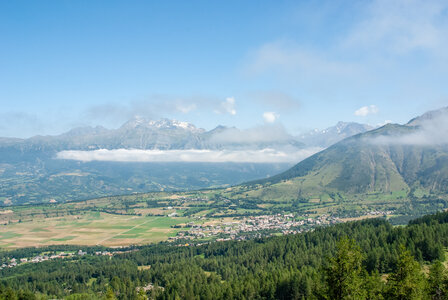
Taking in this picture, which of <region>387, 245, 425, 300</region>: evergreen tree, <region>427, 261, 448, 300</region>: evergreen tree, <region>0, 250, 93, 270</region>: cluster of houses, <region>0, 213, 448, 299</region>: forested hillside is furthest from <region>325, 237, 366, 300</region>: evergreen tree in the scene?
<region>0, 250, 93, 270</region>: cluster of houses

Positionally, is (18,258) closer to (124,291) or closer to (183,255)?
(183,255)

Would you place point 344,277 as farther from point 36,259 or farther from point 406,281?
point 36,259

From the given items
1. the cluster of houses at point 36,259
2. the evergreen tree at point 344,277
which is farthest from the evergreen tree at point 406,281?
the cluster of houses at point 36,259

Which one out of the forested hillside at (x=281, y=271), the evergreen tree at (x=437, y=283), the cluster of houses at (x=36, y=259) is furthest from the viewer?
the cluster of houses at (x=36, y=259)

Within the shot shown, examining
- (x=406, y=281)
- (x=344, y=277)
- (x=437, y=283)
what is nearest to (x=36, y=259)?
(x=437, y=283)

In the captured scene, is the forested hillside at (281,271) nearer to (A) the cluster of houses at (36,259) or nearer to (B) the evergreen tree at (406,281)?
(B) the evergreen tree at (406,281)

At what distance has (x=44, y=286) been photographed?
118m

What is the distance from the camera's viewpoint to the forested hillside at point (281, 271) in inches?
1569

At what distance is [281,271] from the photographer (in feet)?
322

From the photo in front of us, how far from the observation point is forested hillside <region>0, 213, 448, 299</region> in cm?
3984

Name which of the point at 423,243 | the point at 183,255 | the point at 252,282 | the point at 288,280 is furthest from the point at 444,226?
the point at 183,255

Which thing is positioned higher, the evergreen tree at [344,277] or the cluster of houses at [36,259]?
the evergreen tree at [344,277]

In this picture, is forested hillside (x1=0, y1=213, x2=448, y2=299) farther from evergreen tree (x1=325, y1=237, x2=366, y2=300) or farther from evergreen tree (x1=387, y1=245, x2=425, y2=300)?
evergreen tree (x1=325, y1=237, x2=366, y2=300)

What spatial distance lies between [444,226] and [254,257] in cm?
6605
